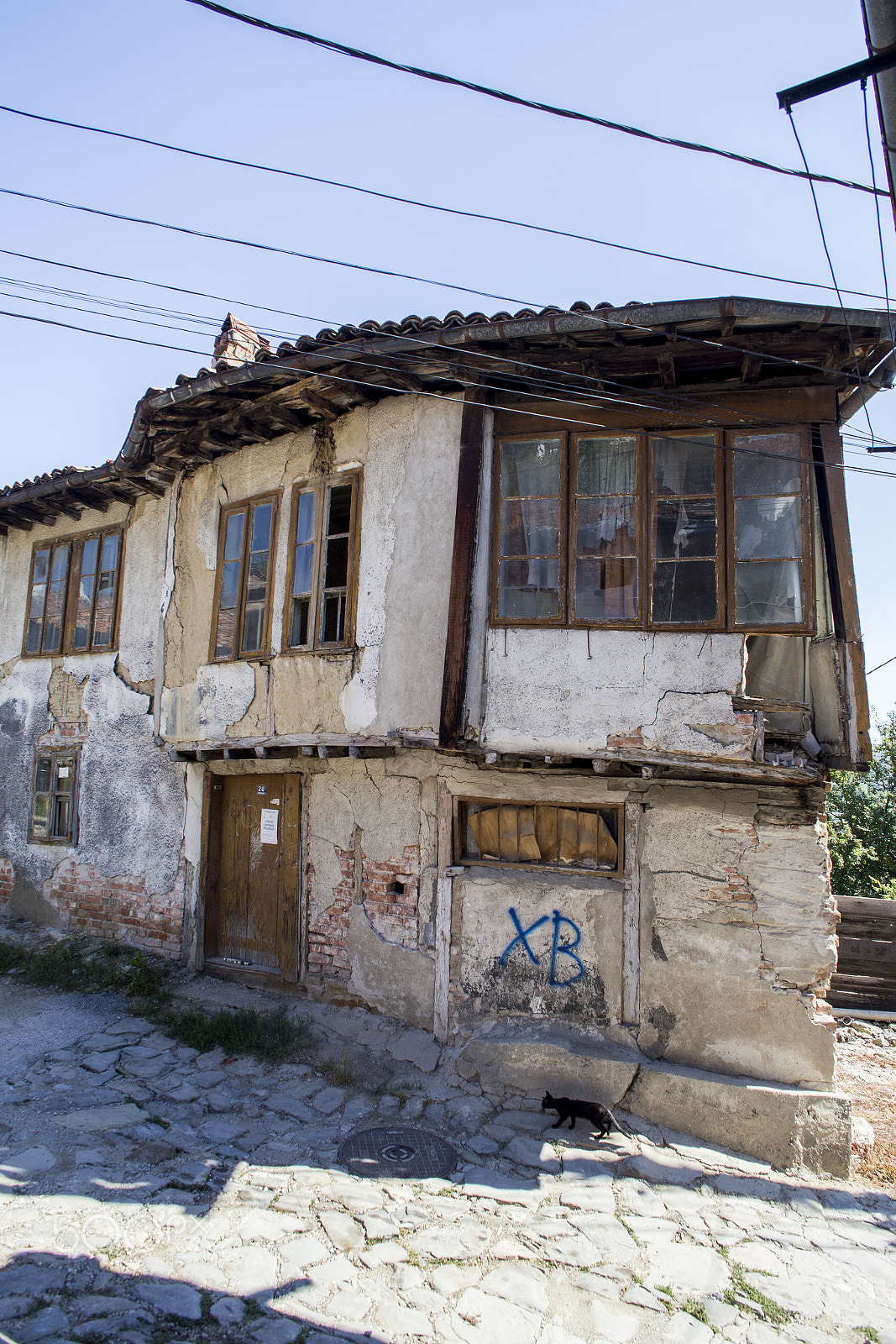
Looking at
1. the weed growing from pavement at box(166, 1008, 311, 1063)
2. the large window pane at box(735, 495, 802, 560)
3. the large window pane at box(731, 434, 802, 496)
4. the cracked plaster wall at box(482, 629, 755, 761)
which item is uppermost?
the large window pane at box(731, 434, 802, 496)

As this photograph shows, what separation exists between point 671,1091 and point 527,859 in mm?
1928

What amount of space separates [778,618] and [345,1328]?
4.86 meters

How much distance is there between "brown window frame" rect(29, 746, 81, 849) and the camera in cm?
920

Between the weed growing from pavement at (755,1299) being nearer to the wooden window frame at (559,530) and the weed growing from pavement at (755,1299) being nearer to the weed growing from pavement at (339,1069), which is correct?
the weed growing from pavement at (339,1069)

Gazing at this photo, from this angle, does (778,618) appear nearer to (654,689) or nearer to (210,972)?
(654,689)

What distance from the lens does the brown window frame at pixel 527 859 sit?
607 centimetres

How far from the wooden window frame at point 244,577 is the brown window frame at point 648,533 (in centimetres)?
234

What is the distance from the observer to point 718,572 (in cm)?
568

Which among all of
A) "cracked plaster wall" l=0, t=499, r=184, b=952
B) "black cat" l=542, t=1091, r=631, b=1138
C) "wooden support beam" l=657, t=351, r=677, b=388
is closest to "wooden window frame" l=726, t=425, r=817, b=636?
"wooden support beam" l=657, t=351, r=677, b=388

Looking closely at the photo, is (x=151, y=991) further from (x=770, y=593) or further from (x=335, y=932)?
(x=770, y=593)

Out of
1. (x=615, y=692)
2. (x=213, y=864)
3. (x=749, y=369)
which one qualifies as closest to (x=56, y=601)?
(x=213, y=864)

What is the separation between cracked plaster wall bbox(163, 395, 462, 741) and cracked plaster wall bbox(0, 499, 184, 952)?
1.44 meters

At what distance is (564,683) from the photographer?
229 inches

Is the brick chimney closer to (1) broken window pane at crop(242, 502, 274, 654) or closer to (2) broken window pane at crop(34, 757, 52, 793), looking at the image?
(1) broken window pane at crop(242, 502, 274, 654)
